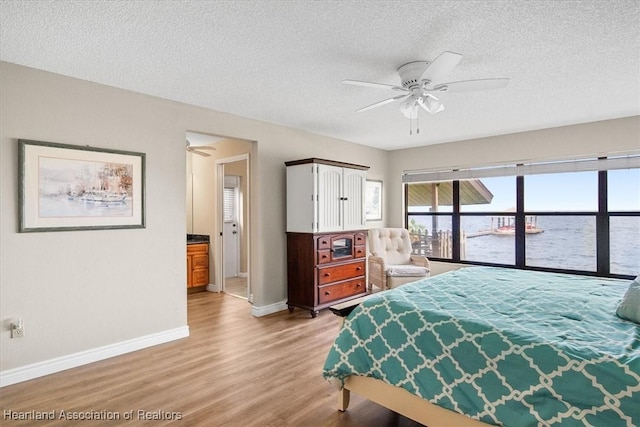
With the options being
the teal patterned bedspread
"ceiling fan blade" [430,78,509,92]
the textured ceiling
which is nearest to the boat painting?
the textured ceiling

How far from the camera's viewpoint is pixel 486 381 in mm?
1620

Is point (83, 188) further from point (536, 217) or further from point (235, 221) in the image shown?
point (536, 217)

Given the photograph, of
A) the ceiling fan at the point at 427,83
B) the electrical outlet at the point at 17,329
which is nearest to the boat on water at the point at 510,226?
the ceiling fan at the point at 427,83

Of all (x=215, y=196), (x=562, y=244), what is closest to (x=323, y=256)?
(x=215, y=196)

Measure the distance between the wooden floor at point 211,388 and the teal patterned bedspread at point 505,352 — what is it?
13.0 inches

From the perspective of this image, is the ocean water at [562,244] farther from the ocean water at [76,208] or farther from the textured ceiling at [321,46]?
the ocean water at [76,208]

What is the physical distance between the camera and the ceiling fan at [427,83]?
2.24 metres

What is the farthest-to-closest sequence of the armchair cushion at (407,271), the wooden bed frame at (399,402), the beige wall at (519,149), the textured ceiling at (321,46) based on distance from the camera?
the armchair cushion at (407,271) → the beige wall at (519,149) → the textured ceiling at (321,46) → the wooden bed frame at (399,402)

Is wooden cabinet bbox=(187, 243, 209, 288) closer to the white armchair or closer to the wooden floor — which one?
the wooden floor

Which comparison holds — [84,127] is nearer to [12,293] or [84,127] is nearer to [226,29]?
[12,293]

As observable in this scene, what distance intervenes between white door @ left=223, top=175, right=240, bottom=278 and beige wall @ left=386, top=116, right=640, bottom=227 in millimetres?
2944

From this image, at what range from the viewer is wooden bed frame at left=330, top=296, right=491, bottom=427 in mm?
1735

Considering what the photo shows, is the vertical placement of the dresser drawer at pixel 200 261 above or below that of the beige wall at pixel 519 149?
below

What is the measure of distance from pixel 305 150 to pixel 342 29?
8.97 ft
